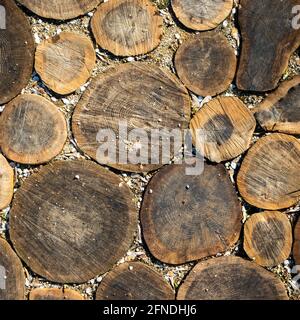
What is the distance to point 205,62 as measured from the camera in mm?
1929

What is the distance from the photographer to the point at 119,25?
1.91 m

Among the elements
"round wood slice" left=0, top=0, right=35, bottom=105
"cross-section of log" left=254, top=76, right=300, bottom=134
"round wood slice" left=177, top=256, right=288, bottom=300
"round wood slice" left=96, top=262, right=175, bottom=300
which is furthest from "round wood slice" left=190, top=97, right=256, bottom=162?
"round wood slice" left=0, top=0, right=35, bottom=105

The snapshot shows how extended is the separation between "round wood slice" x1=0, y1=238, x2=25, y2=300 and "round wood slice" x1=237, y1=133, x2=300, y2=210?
3.38 feet

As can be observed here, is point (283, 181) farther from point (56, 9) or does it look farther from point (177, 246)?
point (56, 9)

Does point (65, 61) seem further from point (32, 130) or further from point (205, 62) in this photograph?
point (205, 62)

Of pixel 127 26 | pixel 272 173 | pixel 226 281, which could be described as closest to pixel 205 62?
pixel 127 26

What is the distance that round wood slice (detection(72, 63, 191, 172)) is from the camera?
193 cm

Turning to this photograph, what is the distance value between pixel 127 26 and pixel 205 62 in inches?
14.1

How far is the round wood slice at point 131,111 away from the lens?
1930mm

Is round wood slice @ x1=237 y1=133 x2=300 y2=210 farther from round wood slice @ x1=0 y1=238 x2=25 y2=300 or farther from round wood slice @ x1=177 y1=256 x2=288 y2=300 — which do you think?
round wood slice @ x1=0 y1=238 x2=25 y2=300

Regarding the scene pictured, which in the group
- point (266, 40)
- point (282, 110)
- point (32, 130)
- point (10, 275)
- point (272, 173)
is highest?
point (266, 40)
